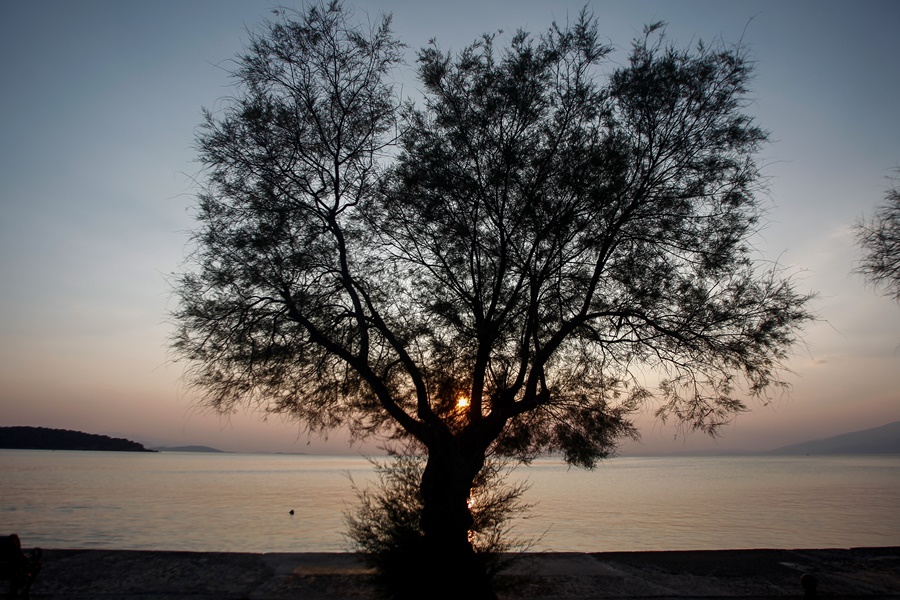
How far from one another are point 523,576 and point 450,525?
2498mm

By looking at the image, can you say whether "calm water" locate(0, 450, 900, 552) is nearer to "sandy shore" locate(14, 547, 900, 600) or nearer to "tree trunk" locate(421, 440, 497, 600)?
"sandy shore" locate(14, 547, 900, 600)

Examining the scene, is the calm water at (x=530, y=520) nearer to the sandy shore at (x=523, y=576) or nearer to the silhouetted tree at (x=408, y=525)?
the sandy shore at (x=523, y=576)

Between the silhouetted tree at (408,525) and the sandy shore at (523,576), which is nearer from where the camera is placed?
the silhouetted tree at (408,525)

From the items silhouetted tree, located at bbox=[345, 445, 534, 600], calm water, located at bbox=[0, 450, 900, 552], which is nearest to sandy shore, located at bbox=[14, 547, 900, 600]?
silhouetted tree, located at bbox=[345, 445, 534, 600]

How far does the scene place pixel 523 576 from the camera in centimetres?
1072

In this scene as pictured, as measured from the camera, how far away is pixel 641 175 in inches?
412

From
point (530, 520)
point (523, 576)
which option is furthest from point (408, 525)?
point (530, 520)

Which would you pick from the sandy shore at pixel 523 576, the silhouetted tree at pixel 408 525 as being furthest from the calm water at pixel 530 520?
the silhouetted tree at pixel 408 525

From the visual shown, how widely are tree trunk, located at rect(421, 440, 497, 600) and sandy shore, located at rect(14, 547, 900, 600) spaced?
2.34 feet

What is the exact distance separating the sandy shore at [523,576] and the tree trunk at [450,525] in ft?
2.34

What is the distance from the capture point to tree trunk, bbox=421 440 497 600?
8711 mm

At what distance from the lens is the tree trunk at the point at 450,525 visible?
871 cm

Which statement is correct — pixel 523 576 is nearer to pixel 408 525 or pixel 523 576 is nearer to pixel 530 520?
pixel 408 525

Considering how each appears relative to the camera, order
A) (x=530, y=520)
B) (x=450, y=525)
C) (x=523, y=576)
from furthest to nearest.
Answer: (x=530, y=520), (x=523, y=576), (x=450, y=525)
